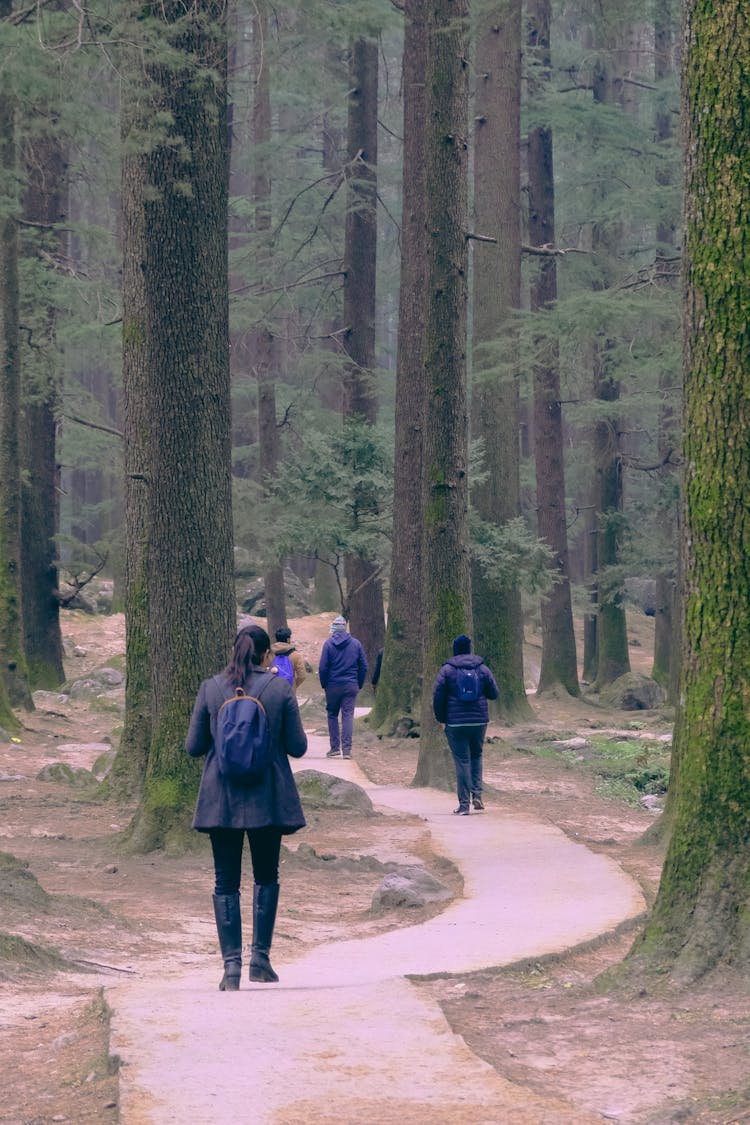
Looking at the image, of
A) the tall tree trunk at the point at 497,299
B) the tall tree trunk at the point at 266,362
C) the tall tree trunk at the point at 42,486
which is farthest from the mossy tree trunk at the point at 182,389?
the tall tree trunk at the point at 266,362

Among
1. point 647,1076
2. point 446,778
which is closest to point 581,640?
point 446,778

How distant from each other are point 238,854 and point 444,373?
10.1 metres

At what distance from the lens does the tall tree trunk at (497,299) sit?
936 inches

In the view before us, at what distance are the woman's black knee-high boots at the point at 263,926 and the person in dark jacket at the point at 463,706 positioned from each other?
7285mm

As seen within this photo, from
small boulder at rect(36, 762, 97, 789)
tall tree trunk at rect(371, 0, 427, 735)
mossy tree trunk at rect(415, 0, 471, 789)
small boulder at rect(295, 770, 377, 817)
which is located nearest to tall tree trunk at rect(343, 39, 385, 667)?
tall tree trunk at rect(371, 0, 427, 735)

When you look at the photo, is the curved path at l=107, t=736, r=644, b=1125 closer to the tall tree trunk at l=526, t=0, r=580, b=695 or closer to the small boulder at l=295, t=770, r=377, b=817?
the small boulder at l=295, t=770, r=377, b=817

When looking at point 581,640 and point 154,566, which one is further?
point 581,640

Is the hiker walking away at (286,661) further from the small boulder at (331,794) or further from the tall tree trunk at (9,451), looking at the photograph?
the tall tree trunk at (9,451)

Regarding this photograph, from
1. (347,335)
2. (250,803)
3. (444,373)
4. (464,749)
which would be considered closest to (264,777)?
(250,803)

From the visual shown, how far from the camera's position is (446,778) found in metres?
16.7

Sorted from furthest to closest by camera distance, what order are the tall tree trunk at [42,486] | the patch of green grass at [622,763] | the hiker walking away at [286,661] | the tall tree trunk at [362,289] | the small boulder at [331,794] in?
the tall tree trunk at [362,289] < the tall tree trunk at [42,486] < the patch of green grass at [622,763] < the hiker walking away at [286,661] < the small boulder at [331,794]

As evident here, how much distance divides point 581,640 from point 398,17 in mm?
31164

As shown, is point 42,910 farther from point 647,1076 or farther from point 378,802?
point 378,802

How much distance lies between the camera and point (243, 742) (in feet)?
23.4
